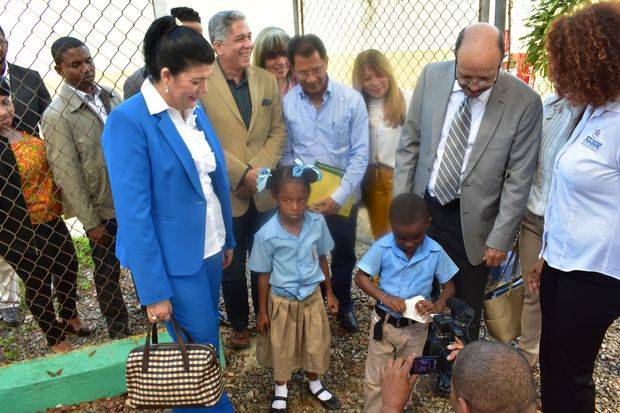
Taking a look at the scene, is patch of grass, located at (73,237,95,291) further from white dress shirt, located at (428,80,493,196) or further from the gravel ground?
white dress shirt, located at (428,80,493,196)

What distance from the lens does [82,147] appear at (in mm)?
2812

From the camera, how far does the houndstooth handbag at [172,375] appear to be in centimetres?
199

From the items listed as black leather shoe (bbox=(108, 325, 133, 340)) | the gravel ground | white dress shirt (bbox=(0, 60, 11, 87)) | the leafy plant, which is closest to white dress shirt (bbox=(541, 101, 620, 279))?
the gravel ground

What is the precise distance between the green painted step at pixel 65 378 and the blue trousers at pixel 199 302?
0.70m

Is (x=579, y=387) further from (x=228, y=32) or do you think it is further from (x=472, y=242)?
(x=228, y=32)

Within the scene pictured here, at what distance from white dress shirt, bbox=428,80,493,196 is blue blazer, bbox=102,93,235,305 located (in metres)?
1.25

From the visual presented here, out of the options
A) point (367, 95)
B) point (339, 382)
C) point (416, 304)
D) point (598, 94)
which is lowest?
point (339, 382)

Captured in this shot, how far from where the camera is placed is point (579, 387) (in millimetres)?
2078

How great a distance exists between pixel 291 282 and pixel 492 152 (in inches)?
48.0

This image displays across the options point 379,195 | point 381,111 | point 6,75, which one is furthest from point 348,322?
point 6,75

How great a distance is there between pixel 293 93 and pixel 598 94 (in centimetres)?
174

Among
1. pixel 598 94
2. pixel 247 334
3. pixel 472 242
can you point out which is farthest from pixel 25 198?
pixel 598 94

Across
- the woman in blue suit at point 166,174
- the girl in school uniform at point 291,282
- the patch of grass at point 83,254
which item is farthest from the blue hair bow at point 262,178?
the patch of grass at point 83,254

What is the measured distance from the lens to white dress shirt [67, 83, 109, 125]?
9.42ft
